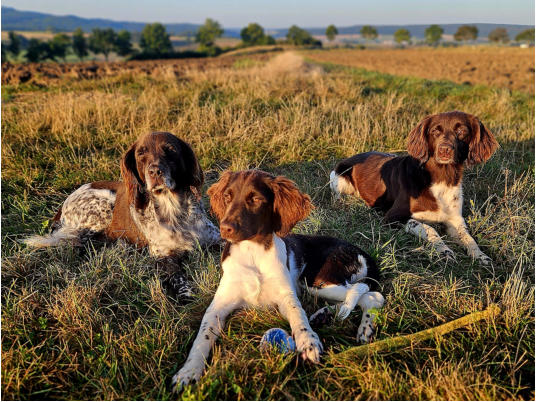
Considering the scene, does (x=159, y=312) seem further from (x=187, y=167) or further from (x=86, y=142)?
(x=86, y=142)

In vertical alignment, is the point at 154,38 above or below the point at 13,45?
above

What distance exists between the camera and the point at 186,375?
7.27ft

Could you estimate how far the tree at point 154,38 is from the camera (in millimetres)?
66688

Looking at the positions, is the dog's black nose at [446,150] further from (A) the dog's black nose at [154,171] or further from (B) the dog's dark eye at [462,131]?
(A) the dog's black nose at [154,171]

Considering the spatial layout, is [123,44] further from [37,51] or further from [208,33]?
[37,51]

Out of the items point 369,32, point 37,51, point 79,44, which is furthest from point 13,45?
point 369,32

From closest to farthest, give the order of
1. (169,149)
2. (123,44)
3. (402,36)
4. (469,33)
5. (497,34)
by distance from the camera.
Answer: (169,149) < (469,33) < (497,34) < (123,44) < (402,36)

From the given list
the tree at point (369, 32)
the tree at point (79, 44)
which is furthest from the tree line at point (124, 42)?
the tree at point (369, 32)

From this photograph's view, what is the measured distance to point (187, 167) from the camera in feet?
11.9

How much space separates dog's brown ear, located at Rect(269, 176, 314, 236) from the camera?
8.43 feet

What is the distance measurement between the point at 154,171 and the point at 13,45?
55.9 meters

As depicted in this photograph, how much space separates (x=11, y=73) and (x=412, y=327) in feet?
44.5

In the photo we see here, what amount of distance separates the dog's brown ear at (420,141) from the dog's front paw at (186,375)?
2768 mm

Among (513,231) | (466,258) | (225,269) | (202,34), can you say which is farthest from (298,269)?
(202,34)
